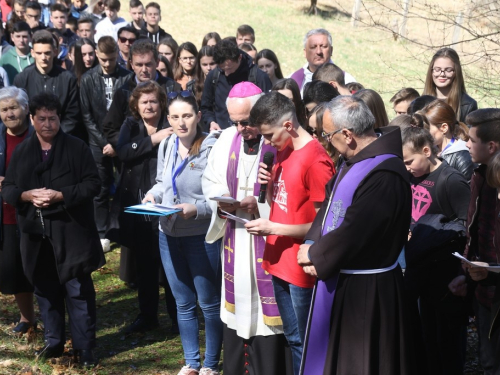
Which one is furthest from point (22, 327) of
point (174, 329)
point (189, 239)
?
point (189, 239)

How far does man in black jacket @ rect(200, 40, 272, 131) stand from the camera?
8086 mm

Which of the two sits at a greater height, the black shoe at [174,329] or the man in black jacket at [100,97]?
the man in black jacket at [100,97]

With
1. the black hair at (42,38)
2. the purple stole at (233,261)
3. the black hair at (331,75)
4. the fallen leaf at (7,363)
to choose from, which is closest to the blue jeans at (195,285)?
the purple stole at (233,261)

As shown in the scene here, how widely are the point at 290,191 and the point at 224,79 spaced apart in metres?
3.76

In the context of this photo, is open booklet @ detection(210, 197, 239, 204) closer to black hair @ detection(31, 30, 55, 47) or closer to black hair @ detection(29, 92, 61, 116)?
black hair @ detection(29, 92, 61, 116)

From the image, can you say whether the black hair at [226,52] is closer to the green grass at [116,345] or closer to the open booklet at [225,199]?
the green grass at [116,345]

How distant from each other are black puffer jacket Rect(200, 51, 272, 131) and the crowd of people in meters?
1.02

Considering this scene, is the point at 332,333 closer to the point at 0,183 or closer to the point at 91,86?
the point at 0,183

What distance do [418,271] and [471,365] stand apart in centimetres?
173

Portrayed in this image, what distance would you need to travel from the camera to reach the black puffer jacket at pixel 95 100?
30.1 ft

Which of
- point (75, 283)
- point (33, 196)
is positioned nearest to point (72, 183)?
point (33, 196)

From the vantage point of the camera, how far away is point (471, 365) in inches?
254

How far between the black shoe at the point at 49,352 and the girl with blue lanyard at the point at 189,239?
1162 mm

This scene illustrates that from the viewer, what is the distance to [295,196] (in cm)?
478
